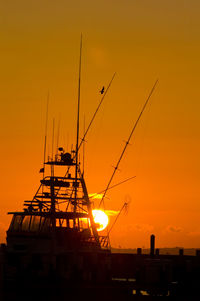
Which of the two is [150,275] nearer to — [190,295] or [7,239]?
[190,295]

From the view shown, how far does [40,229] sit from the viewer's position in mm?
53844

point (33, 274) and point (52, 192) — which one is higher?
point (52, 192)

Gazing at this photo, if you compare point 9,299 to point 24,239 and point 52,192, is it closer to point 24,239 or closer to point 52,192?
point 24,239

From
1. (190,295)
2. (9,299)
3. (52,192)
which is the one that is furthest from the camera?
(52,192)

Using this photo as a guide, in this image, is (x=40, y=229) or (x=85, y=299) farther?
(x=40, y=229)

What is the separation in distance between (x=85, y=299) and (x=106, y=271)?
13.1 feet

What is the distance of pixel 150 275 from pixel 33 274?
23.1 ft

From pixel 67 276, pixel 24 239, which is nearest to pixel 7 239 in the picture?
pixel 24 239

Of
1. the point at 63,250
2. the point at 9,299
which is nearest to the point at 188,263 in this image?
the point at 63,250

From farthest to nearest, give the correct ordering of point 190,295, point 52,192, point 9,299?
point 52,192, point 190,295, point 9,299

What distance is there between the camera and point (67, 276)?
5122 centimetres

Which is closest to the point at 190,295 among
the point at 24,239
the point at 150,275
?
the point at 150,275

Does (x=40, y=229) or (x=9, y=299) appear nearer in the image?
(x=9, y=299)

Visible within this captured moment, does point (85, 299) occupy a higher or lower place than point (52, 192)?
lower
